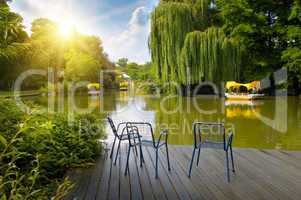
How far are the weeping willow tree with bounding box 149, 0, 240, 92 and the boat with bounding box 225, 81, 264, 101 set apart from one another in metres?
1.15

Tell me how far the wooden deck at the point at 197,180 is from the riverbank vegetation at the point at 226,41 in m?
11.3

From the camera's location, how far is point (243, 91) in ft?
54.2

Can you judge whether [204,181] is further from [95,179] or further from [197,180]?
[95,179]

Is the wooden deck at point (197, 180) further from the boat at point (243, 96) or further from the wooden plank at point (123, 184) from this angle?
the boat at point (243, 96)

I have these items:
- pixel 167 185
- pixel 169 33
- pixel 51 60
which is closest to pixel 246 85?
pixel 169 33

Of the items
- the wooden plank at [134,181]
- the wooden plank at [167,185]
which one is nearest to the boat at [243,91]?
the wooden plank at [134,181]

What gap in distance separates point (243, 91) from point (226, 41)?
4.42 m

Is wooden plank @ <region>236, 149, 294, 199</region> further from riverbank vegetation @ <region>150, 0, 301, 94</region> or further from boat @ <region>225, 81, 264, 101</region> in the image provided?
boat @ <region>225, 81, 264, 101</region>

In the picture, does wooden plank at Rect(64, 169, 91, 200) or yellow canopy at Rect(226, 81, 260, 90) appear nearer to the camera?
wooden plank at Rect(64, 169, 91, 200)

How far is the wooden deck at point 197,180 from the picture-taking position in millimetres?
2248

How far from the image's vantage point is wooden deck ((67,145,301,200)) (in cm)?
225

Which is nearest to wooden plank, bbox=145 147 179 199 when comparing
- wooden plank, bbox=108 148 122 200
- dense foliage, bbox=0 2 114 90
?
wooden plank, bbox=108 148 122 200

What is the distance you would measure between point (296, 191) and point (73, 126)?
2.73 metres

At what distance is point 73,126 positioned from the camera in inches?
132
